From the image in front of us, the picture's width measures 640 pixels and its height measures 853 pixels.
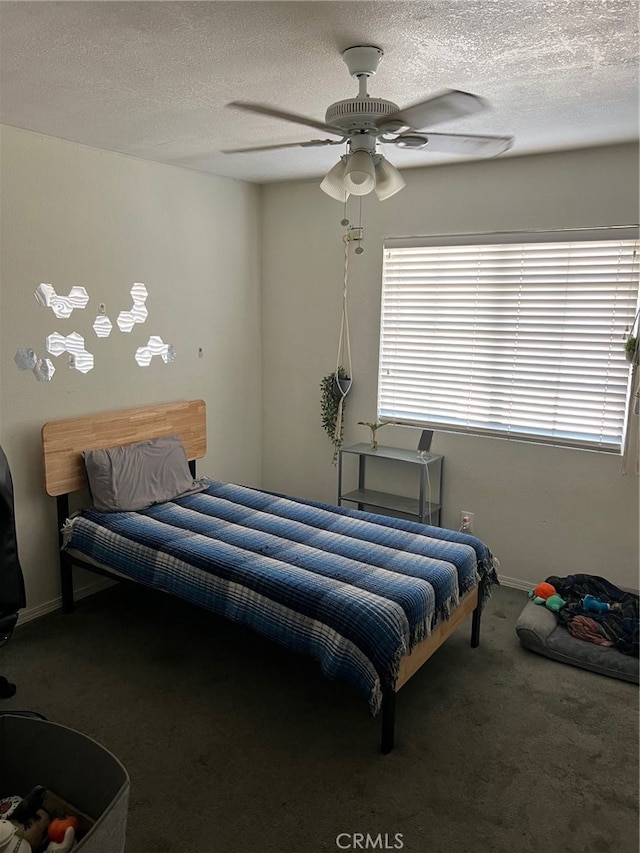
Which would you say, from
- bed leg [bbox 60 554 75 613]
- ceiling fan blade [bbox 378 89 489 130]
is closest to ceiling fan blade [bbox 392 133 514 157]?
ceiling fan blade [bbox 378 89 489 130]

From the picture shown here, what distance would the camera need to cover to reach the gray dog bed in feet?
9.59

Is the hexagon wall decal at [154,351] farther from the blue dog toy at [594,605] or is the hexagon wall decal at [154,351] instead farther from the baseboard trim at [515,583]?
the blue dog toy at [594,605]

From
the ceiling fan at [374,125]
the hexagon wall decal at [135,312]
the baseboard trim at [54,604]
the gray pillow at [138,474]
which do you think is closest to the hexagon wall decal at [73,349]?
the hexagon wall decal at [135,312]

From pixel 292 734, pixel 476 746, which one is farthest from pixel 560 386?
pixel 292 734

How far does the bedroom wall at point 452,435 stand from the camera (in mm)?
3461

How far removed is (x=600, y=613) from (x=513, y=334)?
1622mm

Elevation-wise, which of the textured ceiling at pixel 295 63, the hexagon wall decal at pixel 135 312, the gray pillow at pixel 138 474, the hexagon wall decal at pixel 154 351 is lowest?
the gray pillow at pixel 138 474

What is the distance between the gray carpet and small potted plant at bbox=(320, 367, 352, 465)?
1.65m

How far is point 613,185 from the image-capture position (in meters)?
3.30

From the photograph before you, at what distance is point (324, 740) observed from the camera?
98.0 inches

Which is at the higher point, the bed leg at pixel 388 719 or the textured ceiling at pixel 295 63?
the textured ceiling at pixel 295 63

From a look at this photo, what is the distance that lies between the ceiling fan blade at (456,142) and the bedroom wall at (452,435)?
1.29 m

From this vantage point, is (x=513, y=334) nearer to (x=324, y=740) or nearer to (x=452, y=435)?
(x=452, y=435)

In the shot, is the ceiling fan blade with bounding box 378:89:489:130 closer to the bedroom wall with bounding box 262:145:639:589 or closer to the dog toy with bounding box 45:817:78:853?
the bedroom wall with bounding box 262:145:639:589
